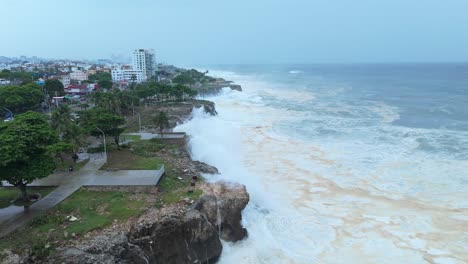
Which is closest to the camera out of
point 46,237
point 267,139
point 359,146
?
point 46,237

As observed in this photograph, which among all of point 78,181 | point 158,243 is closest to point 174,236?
point 158,243

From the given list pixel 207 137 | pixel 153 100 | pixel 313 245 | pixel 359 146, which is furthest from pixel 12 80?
pixel 313 245

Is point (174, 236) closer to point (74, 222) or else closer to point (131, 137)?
point (74, 222)

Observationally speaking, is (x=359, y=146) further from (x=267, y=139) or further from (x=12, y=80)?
(x=12, y=80)

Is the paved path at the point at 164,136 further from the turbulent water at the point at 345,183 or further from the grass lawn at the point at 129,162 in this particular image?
the grass lawn at the point at 129,162

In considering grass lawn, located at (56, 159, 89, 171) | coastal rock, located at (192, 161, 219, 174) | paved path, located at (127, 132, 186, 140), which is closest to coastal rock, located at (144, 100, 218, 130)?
paved path, located at (127, 132, 186, 140)

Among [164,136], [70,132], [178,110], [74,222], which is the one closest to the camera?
[74,222]

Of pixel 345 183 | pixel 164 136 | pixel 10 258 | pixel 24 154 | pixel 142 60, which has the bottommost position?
pixel 345 183

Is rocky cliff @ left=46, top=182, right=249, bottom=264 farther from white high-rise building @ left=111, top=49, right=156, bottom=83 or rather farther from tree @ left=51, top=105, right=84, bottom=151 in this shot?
white high-rise building @ left=111, top=49, right=156, bottom=83
